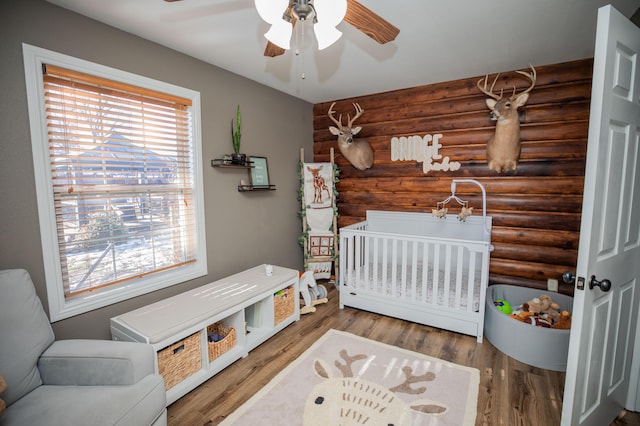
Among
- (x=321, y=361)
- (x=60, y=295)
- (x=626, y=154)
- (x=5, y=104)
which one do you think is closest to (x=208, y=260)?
(x=60, y=295)

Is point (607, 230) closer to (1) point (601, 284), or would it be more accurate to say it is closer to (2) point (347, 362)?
(1) point (601, 284)

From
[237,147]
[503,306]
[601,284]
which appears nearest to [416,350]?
[503,306]

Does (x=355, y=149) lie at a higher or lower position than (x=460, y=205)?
higher

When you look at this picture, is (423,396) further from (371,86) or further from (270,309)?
(371,86)

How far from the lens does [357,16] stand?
1.37 m

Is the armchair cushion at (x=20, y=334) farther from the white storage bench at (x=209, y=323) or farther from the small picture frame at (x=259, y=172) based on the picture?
the small picture frame at (x=259, y=172)

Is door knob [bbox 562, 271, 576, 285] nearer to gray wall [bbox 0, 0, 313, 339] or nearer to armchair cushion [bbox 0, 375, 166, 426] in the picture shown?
armchair cushion [bbox 0, 375, 166, 426]

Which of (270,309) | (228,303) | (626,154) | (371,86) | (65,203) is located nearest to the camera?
(626,154)

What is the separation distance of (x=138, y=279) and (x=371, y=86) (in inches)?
121

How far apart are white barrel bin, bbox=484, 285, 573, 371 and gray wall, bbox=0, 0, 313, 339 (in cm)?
239

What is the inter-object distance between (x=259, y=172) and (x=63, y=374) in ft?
7.62

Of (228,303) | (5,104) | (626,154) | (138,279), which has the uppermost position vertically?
(5,104)

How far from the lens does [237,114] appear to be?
119 inches

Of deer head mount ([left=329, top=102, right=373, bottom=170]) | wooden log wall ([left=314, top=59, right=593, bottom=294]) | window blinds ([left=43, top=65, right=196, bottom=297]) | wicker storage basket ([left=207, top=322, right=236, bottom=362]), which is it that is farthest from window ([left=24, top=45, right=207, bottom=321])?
wooden log wall ([left=314, top=59, right=593, bottom=294])
